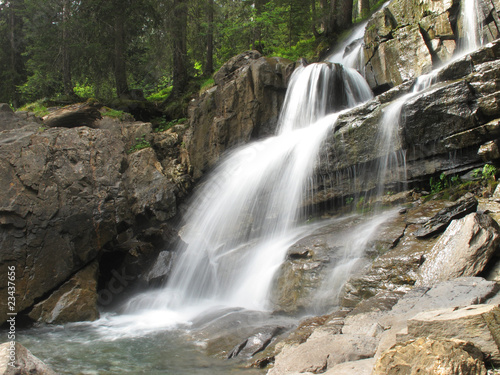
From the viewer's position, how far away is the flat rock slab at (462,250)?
509 centimetres

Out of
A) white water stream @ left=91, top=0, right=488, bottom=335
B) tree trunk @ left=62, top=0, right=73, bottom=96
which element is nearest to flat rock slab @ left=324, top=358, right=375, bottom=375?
white water stream @ left=91, top=0, right=488, bottom=335

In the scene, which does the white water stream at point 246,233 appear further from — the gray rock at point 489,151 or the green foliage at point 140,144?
the green foliage at point 140,144

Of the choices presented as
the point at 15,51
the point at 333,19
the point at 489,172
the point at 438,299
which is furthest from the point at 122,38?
the point at 438,299

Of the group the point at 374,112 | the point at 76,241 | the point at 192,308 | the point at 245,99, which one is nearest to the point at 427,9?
the point at 374,112

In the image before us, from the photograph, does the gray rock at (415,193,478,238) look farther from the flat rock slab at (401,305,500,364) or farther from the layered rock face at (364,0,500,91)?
the layered rock face at (364,0,500,91)

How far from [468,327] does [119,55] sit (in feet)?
60.3

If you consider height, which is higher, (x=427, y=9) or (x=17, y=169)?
(x=427, y=9)

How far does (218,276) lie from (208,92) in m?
8.37

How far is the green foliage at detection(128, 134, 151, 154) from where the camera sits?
Answer: 12.5 m

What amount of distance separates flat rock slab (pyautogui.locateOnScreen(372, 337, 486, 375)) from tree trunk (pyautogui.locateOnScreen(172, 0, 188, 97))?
650 inches

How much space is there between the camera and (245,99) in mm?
13469

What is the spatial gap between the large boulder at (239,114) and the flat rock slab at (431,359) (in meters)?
10.6

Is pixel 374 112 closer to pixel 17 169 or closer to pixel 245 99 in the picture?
pixel 245 99

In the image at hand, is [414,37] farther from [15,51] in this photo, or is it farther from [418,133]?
[15,51]
